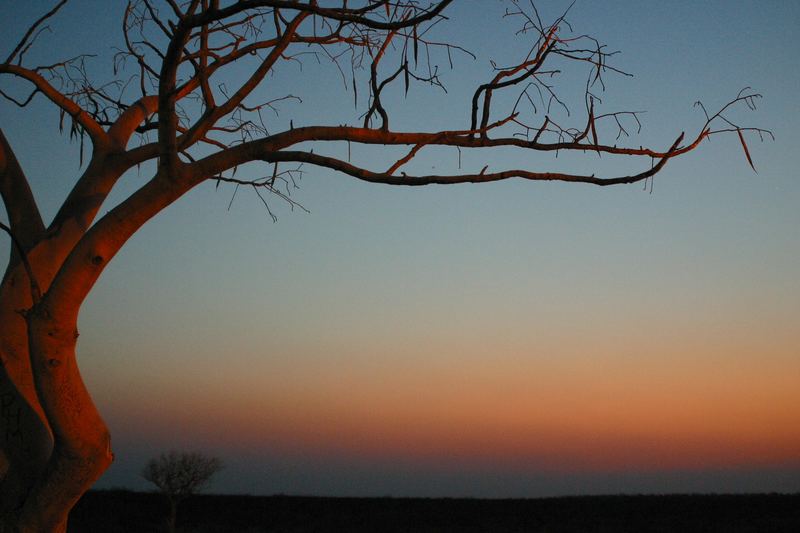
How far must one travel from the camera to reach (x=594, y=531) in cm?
3047

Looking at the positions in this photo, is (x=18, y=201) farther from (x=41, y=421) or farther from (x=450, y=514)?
(x=450, y=514)

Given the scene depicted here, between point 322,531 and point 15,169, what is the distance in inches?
1231

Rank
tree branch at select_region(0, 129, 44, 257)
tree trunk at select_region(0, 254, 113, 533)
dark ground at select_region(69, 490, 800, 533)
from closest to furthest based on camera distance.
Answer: tree trunk at select_region(0, 254, 113, 533) < tree branch at select_region(0, 129, 44, 257) < dark ground at select_region(69, 490, 800, 533)

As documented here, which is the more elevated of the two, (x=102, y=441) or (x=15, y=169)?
(x=15, y=169)

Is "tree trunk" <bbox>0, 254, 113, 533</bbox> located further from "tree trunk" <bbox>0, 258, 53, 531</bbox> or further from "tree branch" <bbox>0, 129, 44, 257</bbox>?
"tree branch" <bbox>0, 129, 44, 257</bbox>

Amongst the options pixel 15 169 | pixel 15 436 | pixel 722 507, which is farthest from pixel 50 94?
pixel 722 507

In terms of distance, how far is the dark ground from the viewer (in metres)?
31.2

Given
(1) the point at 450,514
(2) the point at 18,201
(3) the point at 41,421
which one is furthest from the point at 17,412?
(1) the point at 450,514

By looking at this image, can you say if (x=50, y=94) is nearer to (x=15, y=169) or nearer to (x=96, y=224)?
(x=15, y=169)

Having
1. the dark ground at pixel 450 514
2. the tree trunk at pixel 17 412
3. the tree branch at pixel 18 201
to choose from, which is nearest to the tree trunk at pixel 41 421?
the tree trunk at pixel 17 412

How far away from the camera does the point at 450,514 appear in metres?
38.8

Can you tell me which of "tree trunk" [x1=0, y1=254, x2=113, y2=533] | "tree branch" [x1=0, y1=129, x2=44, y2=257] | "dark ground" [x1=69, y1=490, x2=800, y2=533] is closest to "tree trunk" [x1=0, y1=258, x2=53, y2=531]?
"tree trunk" [x1=0, y1=254, x2=113, y2=533]

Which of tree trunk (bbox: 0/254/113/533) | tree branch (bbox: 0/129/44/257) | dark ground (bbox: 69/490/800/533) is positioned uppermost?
dark ground (bbox: 69/490/800/533)

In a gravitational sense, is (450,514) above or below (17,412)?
above
